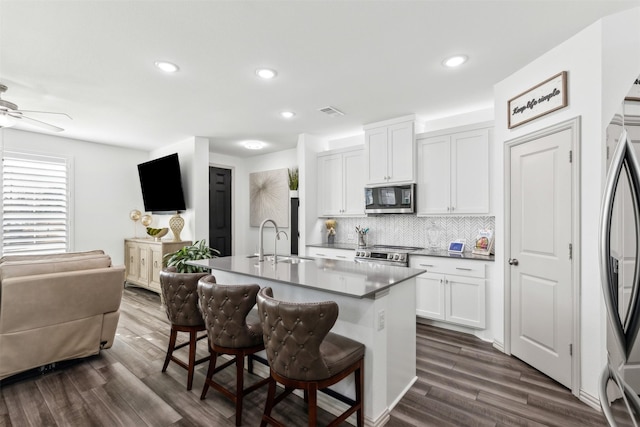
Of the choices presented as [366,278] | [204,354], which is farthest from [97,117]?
[366,278]

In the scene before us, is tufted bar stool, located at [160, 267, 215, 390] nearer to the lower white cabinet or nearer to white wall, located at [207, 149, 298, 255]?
the lower white cabinet

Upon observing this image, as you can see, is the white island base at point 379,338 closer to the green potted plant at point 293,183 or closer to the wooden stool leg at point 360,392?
the wooden stool leg at point 360,392

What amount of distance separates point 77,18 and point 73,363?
2.92 meters

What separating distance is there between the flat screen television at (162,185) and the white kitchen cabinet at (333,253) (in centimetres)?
235

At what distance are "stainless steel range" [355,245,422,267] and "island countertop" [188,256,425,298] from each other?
1.22 metres

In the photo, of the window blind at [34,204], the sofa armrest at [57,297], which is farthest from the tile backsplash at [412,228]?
the window blind at [34,204]

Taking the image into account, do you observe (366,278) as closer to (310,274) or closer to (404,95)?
(310,274)

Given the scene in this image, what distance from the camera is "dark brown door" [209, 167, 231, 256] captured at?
620 centimetres

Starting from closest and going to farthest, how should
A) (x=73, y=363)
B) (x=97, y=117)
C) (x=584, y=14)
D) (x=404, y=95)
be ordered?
(x=584, y=14) → (x=73, y=363) → (x=404, y=95) → (x=97, y=117)

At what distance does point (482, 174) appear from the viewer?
→ 350 cm

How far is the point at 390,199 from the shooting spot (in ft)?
13.6

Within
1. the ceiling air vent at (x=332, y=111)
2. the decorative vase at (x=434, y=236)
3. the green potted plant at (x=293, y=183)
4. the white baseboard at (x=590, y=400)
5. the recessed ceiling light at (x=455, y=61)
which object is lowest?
the white baseboard at (x=590, y=400)

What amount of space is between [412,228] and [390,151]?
3.80ft

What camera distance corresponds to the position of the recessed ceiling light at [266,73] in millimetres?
A: 2775
